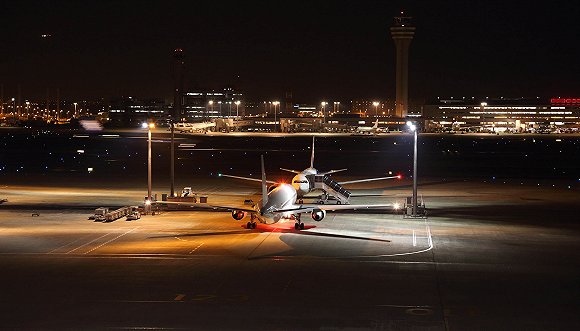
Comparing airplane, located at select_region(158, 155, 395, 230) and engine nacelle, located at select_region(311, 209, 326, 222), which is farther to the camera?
engine nacelle, located at select_region(311, 209, 326, 222)

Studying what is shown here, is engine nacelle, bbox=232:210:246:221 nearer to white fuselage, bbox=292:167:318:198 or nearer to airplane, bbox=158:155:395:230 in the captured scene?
airplane, bbox=158:155:395:230

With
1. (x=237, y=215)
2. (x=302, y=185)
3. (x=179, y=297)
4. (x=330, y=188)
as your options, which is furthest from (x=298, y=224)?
(x=179, y=297)

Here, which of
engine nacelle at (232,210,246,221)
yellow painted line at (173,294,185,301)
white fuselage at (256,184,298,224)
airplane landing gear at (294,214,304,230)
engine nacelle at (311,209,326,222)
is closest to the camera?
yellow painted line at (173,294,185,301)

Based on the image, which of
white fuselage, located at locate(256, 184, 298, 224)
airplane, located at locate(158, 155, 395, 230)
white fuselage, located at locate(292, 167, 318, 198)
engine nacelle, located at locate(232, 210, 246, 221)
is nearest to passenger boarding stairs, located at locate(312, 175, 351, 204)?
white fuselage, located at locate(292, 167, 318, 198)

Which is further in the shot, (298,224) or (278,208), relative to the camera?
(298,224)

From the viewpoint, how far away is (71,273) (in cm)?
3756

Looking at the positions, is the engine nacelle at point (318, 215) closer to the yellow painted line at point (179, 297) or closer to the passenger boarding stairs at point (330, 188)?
the passenger boarding stairs at point (330, 188)

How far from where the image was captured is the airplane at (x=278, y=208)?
49188mm

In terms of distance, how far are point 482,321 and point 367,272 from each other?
31.8ft

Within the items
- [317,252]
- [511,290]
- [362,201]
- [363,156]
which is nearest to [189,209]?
[362,201]

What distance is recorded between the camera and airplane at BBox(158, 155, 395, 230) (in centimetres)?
4919

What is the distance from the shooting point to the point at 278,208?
49781mm

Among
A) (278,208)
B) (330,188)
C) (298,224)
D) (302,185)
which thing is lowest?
(298,224)

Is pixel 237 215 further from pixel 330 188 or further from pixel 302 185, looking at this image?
pixel 330 188
